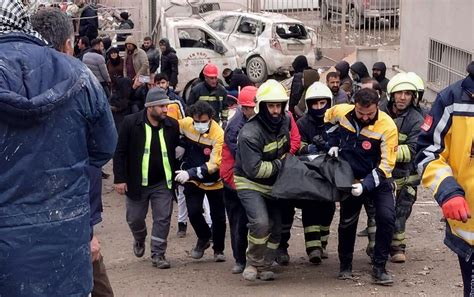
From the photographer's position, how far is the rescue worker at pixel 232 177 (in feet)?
27.8

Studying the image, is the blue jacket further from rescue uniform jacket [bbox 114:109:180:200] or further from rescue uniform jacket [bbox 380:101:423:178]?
rescue uniform jacket [bbox 380:101:423:178]

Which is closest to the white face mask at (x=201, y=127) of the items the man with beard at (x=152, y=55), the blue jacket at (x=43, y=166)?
the blue jacket at (x=43, y=166)

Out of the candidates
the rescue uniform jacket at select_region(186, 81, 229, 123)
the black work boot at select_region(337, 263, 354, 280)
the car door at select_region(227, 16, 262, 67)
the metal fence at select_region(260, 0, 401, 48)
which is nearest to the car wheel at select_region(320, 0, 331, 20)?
the metal fence at select_region(260, 0, 401, 48)

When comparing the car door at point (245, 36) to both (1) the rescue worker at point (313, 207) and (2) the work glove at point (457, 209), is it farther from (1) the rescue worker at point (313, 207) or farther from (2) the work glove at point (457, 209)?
(2) the work glove at point (457, 209)

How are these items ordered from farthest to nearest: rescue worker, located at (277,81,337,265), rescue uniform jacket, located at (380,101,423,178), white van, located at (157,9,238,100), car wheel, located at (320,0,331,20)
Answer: car wheel, located at (320,0,331,20)
white van, located at (157,9,238,100)
rescue worker, located at (277,81,337,265)
rescue uniform jacket, located at (380,101,423,178)

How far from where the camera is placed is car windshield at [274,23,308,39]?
77.5ft

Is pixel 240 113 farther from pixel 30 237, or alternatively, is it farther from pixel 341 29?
pixel 341 29

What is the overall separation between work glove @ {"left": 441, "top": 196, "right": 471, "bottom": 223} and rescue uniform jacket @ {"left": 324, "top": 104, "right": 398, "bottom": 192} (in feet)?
10.4

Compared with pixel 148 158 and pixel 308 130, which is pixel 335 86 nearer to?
pixel 308 130

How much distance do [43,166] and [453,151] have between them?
7.45ft

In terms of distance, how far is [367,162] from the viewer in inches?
319

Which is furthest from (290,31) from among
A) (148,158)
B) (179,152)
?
(148,158)

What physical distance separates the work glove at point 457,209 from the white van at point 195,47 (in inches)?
651

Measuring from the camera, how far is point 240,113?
862cm
